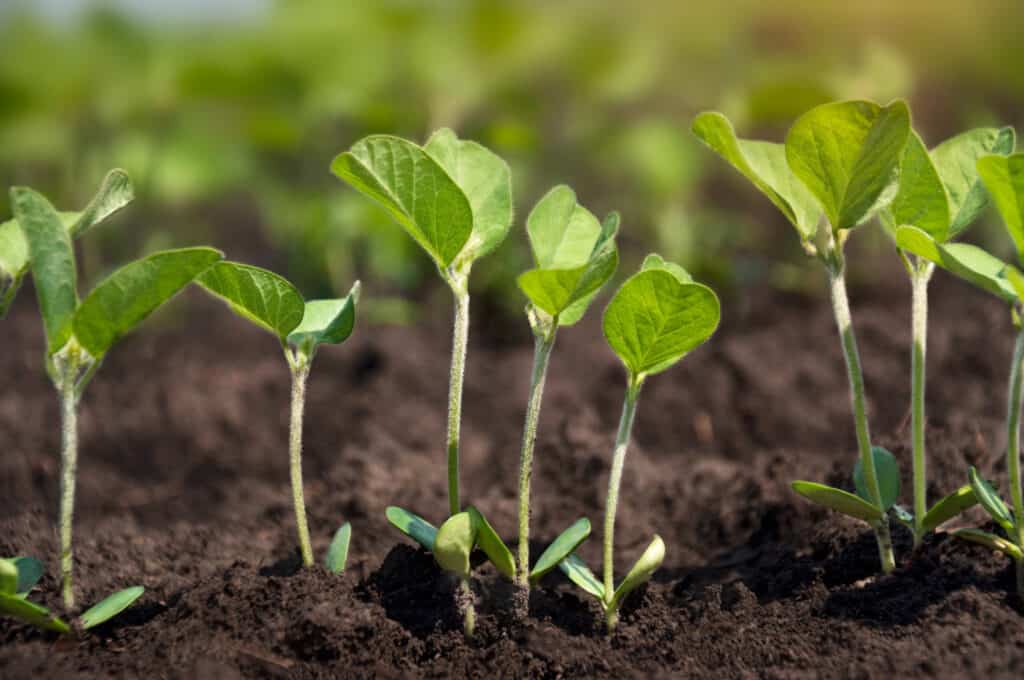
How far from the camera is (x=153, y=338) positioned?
3141mm

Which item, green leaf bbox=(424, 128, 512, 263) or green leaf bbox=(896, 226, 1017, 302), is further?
green leaf bbox=(424, 128, 512, 263)

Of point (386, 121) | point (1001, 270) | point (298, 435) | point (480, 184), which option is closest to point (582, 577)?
point (298, 435)

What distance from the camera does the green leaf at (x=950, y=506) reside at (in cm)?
133

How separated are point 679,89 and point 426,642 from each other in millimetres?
4091

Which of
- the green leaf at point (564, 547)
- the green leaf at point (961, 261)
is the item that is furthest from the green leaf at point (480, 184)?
the green leaf at point (961, 261)

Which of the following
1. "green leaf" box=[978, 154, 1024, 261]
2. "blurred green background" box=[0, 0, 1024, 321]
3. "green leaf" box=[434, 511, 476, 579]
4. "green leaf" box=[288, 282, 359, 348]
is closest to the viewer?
"green leaf" box=[978, 154, 1024, 261]

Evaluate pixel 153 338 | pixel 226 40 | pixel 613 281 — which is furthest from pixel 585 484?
pixel 226 40

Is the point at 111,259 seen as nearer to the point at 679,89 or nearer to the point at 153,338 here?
the point at 153,338

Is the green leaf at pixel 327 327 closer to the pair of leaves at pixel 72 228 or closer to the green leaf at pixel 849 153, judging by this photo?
the pair of leaves at pixel 72 228

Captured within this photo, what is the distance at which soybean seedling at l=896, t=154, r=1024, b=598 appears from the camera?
1.13m

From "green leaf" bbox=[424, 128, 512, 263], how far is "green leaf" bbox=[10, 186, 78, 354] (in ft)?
1.48

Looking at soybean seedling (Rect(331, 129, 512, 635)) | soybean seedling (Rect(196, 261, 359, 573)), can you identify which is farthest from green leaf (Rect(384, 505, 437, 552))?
soybean seedling (Rect(196, 261, 359, 573))

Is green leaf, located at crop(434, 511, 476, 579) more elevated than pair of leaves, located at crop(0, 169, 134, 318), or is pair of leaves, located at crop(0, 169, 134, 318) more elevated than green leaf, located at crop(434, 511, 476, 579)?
pair of leaves, located at crop(0, 169, 134, 318)

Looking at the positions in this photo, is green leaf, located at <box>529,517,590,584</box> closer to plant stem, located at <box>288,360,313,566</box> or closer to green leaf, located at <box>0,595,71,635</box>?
plant stem, located at <box>288,360,313,566</box>
